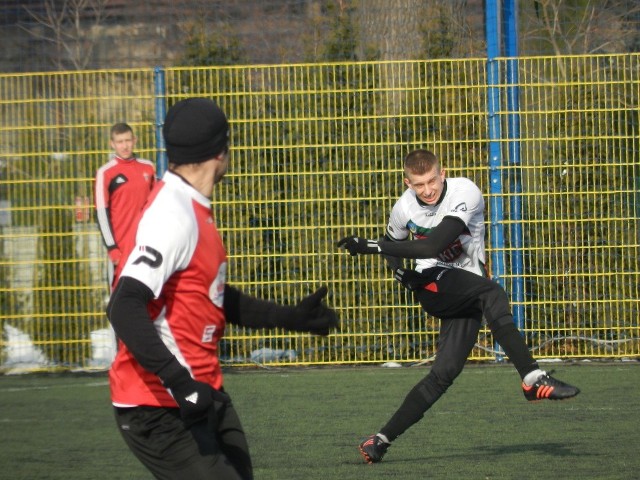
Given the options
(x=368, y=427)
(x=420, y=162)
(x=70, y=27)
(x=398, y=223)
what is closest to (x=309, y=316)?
(x=420, y=162)

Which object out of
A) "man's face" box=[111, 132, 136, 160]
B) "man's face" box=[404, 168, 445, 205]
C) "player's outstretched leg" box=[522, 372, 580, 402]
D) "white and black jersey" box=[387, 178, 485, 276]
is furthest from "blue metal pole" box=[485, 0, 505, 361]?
"player's outstretched leg" box=[522, 372, 580, 402]

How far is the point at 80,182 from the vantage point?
37.8 feet

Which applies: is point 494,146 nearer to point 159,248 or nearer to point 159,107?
point 159,107

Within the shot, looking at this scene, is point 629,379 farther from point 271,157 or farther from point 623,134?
point 271,157

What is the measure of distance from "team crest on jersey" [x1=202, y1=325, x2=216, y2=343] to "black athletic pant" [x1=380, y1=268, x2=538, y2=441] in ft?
10.8

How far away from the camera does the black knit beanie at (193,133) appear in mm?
3693

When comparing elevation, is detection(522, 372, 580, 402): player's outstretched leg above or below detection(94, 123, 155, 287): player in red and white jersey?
below

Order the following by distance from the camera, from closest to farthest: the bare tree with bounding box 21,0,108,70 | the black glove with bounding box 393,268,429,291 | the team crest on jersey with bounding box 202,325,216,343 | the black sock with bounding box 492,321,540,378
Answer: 1. the team crest on jersey with bounding box 202,325,216,343
2. the black sock with bounding box 492,321,540,378
3. the black glove with bounding box 393,268,429,291
4. the bare tree with bounding box 21,0,108,70

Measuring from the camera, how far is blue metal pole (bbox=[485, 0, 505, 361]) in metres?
11.3

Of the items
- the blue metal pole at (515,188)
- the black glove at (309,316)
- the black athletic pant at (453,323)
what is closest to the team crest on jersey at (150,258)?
the black glove at (309,316)

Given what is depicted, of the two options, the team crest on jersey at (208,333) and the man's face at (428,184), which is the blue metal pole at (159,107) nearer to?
the man's face at (428,184)

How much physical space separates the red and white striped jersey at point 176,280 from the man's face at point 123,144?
6.72m

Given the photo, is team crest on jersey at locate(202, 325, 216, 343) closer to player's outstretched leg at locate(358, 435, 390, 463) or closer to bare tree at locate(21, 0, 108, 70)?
player's outstretched leg at locate(358, 435, 390, 463)

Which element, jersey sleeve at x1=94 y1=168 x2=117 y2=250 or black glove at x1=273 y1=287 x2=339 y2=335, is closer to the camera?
black glove at x1=273 y1=287 x2=339 y2=335
